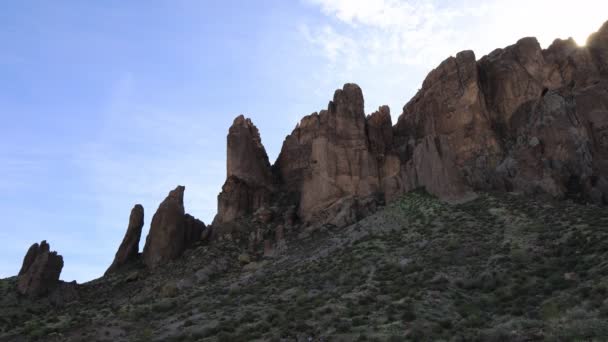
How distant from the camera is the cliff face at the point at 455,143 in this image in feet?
169

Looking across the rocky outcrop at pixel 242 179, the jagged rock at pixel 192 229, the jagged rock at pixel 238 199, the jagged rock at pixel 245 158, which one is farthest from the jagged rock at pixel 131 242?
the jagged rock at pixel 245 158

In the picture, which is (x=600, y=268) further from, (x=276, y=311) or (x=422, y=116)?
(x=422, y=116)

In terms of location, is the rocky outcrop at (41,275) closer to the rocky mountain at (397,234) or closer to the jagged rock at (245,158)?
the rocky mountain at (397,234)

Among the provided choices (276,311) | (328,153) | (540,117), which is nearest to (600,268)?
(276,311)

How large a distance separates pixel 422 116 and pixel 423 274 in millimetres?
42380

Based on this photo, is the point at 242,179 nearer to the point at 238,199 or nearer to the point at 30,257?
the point at 238,199

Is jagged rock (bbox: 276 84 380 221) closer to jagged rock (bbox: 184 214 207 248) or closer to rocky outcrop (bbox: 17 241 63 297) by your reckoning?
jagged rock (bbox: 184 214 207 248)

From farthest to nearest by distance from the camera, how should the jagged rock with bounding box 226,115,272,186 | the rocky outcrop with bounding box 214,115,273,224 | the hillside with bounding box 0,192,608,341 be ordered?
the jagged rock with bounding box 226,115,272,186, the rocky outcrop with bounding box 214,115,273,224, the hillside with bounding box 0,192,608,341

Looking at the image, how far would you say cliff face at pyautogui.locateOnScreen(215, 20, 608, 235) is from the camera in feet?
169

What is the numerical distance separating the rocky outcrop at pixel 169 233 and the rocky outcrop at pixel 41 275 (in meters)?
10.8

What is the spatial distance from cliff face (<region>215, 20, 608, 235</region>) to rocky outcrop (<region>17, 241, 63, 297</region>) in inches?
860

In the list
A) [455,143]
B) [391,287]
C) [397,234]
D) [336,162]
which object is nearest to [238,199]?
[336,162]

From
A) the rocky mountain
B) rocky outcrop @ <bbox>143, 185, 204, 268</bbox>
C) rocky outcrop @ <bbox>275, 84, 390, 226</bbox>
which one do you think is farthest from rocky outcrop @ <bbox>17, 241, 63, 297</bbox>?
rocky outcrop @ <bbox>275, 84, 390, 226</bbox>

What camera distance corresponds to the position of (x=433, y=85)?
71.1 meters
